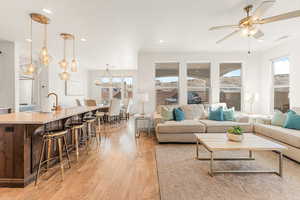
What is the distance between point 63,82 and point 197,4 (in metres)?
6.93

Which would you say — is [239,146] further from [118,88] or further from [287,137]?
[118,88]

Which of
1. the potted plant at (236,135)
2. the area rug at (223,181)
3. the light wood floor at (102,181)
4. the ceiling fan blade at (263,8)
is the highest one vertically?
the ceiling fan blade at (263,8)

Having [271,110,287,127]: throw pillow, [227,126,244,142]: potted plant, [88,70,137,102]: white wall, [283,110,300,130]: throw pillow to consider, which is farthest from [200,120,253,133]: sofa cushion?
[88,70,137,102]: white wall

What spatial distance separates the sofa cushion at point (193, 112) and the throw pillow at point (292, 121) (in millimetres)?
1985

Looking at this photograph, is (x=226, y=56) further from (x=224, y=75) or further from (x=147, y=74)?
(x=147, y=74)

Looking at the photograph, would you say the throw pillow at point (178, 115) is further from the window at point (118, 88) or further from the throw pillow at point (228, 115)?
the window at point (118, 88)

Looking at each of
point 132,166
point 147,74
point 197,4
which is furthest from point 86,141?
point 197,4

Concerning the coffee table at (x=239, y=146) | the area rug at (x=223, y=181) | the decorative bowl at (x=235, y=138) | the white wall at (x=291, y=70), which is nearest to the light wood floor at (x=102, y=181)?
the area rug at (x=223, y=181)

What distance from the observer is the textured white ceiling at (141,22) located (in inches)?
110

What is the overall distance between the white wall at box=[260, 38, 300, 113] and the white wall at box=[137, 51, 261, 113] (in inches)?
8.4

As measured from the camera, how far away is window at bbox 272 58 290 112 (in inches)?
194

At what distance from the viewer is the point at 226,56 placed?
19.1 ft

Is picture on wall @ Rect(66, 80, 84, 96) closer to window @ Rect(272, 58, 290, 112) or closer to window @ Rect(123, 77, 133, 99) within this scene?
window @ Rect(123, 77, 133, 99)

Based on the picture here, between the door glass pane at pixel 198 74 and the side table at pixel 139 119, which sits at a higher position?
the door glass pane at pixel 198 74
